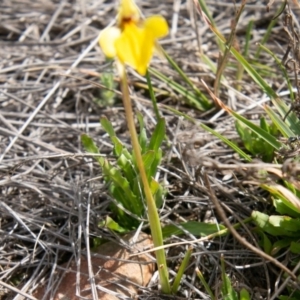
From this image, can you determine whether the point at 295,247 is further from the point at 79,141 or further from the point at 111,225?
the point at 79,141

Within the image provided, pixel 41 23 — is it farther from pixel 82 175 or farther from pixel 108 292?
pixel 108 292

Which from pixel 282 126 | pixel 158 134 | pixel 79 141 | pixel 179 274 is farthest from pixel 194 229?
pixel 79 141

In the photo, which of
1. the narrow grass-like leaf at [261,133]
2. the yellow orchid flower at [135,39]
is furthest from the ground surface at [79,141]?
the yellow orchid flower at [135,39]

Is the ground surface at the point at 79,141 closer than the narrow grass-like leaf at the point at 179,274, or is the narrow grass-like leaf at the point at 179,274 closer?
the narrow grass-like leaf at the point at 179,274

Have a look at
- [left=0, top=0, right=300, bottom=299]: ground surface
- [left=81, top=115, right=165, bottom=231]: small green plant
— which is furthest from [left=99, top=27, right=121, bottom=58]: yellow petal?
[left=81, top=115, right=165, bottom=231]: small green plant

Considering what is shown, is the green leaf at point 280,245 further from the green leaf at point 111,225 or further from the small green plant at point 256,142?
the green leaf at point 111,225

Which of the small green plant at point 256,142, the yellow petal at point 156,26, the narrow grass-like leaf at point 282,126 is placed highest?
the yellow petal at point 156,26

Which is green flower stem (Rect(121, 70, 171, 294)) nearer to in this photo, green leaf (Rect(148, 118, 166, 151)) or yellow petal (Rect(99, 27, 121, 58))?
yellow petal (Rect(99, 27, 121, 58))
